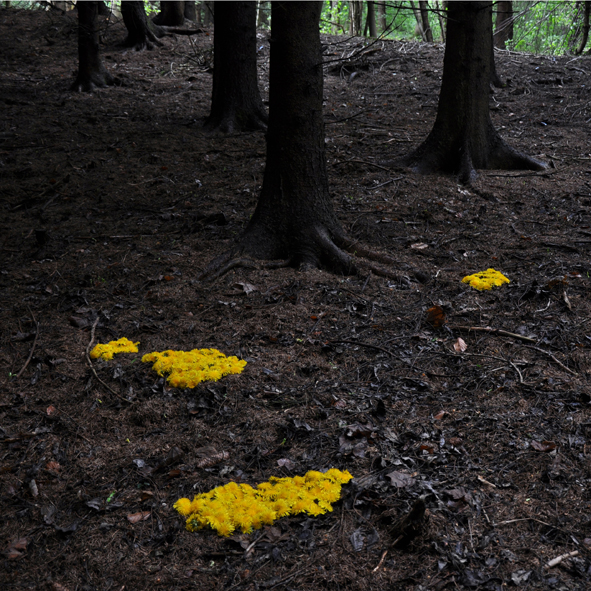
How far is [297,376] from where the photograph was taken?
391 centimetres

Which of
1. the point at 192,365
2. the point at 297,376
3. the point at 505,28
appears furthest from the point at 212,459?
the point at 505,28

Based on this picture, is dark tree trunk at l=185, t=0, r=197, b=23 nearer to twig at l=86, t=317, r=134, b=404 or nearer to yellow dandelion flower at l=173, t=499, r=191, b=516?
twig at l=86, t=317, r=134, b=404

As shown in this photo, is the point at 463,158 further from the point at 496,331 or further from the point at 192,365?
the point at 192,365

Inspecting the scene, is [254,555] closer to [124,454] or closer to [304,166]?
[124,454]

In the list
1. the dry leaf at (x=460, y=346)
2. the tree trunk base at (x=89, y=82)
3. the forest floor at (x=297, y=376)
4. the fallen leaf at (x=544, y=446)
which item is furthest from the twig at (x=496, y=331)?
the tree trunk base at (x=89, y=82)

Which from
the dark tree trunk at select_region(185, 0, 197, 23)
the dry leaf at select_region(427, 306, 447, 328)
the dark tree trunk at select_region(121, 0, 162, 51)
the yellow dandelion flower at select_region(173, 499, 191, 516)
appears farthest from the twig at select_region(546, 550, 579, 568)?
the dark tree trunk at select_region(185, 0, 197, 23)

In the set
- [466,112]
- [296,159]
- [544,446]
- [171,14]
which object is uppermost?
[171,14]

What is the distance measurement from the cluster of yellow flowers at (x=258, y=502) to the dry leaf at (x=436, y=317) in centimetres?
193

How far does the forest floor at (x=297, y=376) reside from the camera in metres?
2.51

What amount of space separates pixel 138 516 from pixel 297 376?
1542mm

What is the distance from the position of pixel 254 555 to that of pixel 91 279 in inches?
144

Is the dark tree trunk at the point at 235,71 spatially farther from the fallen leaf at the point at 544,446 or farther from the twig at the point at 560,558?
the twig at the point at 560,558

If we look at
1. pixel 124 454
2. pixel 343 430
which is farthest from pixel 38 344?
pixel 343 430

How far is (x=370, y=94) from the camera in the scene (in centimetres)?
1155
